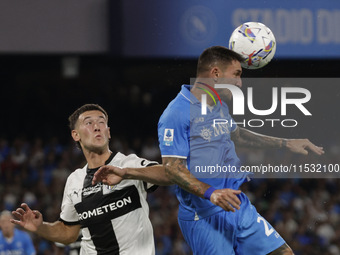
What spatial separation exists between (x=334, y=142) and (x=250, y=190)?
98.3 inches

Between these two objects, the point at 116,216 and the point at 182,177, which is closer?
the point at 182,177

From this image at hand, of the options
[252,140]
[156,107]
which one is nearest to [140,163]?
[252,140]

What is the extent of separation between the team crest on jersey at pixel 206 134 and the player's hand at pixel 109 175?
74 cm

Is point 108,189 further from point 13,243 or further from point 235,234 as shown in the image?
point 13,243

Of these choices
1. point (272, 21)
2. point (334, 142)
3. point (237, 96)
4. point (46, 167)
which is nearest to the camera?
point (237, 96)

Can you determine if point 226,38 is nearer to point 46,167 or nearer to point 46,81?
point 46,167

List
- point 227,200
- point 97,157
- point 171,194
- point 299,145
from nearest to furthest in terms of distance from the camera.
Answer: point 227,200, point 97,157, point 299,145, point 171,194

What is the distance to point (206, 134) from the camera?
16.9 feet

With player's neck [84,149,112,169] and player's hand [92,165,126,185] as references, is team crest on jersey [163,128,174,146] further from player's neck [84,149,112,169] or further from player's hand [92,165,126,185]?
player's neck [84,149,112,169]

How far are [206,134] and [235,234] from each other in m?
0.80

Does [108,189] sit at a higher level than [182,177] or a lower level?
lower

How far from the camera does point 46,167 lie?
14.0 m

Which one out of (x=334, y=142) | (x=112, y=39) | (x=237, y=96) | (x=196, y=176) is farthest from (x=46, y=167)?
(x=196, y=176)

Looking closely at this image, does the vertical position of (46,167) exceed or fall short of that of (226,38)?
it falls short
